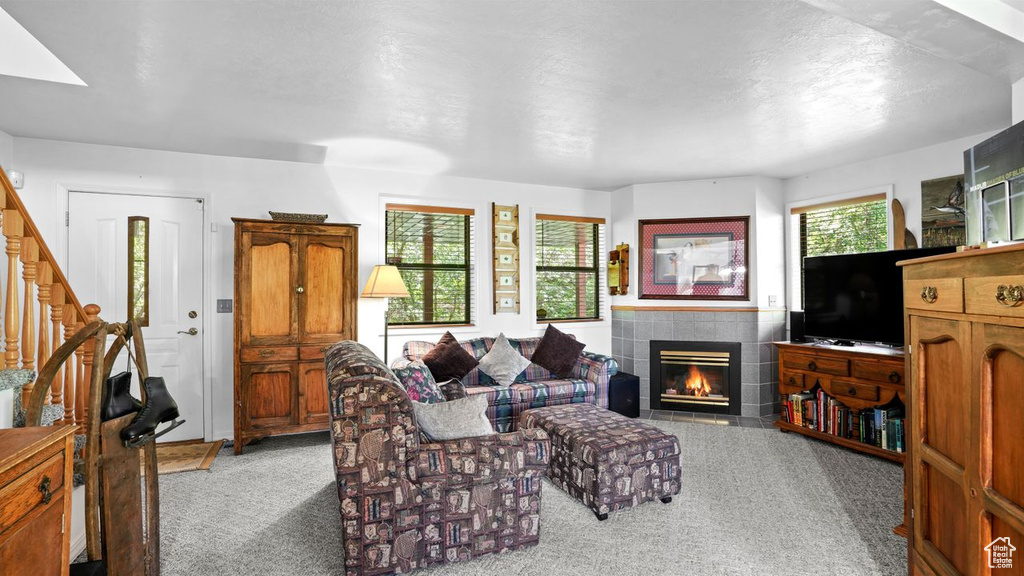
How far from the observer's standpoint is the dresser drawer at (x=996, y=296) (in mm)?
1247

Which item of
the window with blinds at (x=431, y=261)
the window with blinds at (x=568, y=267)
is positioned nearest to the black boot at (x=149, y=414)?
the window with blinds at (x=431, y=261)

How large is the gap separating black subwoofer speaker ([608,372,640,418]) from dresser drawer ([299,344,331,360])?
2.65 meters

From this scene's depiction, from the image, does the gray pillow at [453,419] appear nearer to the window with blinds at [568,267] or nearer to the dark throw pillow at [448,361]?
the dark throw pillow at [448,361]

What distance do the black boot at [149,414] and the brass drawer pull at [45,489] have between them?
433mm

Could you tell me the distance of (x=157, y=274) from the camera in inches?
161

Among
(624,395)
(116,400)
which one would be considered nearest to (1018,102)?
(624,395)

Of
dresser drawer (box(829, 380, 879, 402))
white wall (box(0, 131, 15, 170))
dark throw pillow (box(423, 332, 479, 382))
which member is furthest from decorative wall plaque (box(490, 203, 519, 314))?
white wall (box(0, 131, 15, 170))

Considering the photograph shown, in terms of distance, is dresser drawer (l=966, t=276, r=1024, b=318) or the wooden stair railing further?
the wooden stair railing

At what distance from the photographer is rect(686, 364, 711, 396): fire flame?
5224mm

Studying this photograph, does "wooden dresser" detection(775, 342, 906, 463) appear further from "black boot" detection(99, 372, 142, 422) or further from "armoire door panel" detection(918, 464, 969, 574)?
"black boot" detection(99, 372, 142, 422)

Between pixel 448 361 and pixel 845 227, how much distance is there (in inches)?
161

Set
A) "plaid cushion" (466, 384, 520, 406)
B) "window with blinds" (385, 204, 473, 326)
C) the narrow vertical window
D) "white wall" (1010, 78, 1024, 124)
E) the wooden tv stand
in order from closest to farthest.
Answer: "white wall" (1010, 78, 1024, 124)
the wooden tv stand
the narrow vertical window
"plaid cushion" (466, 384, 520, 406)
"window with blinds" (385, 204, 473, 326)

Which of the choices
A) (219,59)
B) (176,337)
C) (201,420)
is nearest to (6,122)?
(176,337)

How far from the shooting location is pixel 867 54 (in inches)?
96.9
